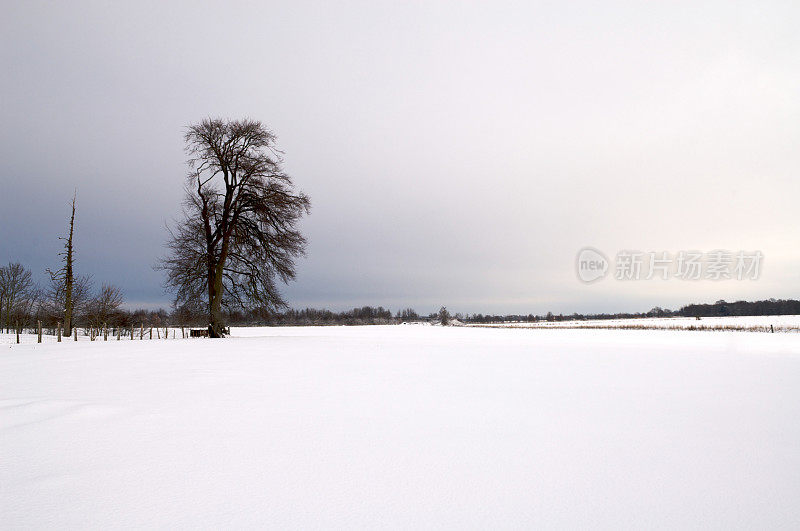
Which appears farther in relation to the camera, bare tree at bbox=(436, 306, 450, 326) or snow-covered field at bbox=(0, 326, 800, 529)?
bare tree at bbox=(436, 306, 450, 326)

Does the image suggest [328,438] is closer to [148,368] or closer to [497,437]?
[497,437]

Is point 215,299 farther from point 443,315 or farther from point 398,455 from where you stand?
point 443,315

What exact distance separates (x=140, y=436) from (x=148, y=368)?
18.5 ft

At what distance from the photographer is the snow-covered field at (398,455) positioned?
8.30ft

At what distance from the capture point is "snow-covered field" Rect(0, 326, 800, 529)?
253 centimetres

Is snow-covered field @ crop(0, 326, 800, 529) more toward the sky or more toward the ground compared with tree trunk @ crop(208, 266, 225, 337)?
more toward the ground

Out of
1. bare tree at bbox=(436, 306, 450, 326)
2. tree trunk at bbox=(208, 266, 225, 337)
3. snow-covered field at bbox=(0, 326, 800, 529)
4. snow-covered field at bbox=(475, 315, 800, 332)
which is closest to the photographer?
snow-covered field at bbox=(0, 326, 800, 529)

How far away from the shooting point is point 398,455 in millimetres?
3459

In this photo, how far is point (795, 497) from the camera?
2762 millimetres

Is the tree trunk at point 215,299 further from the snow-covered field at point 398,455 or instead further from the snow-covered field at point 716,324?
the snow-covered field at point 716,324

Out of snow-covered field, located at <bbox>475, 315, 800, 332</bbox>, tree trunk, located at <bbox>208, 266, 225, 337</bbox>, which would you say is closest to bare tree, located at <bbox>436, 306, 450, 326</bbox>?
snow-covered field, located at <bbox>475, 315, 800, 332</bbox>

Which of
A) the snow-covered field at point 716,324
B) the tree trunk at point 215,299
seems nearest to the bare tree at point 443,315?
the snow-covered field at point 716,324

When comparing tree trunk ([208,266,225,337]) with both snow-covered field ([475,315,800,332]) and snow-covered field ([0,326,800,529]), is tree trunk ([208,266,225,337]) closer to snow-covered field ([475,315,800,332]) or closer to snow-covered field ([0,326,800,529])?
snow-covered field ([0,326,800,529])

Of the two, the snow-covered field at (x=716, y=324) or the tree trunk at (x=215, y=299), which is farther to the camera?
the snow-covered field at (x=716, y=324)
